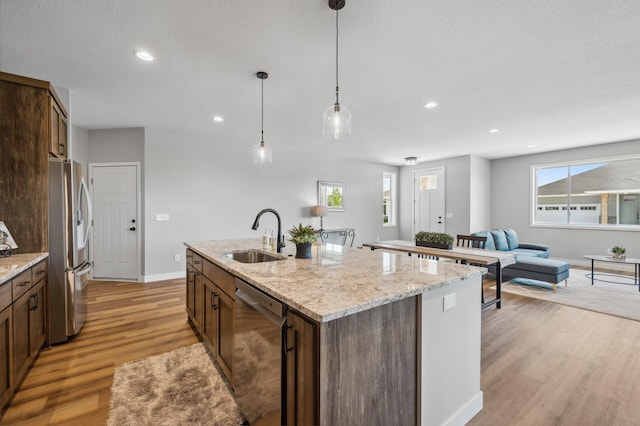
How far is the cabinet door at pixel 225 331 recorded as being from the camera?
184 cm

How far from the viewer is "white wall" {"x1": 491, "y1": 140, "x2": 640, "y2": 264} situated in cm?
570

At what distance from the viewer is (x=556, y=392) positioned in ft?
6.55

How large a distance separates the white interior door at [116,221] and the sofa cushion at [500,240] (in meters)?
6.30

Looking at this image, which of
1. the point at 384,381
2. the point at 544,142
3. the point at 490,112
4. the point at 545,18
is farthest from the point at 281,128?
the point at 544,142

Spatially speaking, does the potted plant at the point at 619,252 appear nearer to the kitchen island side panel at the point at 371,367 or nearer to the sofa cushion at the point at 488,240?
the sofa cushion at the point at 488,240

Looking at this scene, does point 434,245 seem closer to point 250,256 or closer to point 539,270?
point 539,270

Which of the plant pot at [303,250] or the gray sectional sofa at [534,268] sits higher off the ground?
the plant pot at [303,250]

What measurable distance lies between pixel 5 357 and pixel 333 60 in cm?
313

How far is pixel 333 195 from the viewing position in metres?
7.12

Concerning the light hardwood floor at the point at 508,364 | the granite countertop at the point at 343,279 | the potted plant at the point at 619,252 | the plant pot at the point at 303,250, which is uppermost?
the plant pot at the point at 303,250

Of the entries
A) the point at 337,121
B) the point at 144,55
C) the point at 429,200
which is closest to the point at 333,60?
the point at 337,121

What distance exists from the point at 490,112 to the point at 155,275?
5.69 metres

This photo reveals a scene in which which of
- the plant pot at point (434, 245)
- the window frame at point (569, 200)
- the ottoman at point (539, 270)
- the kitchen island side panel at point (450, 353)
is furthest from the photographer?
the window frame at point (569, 200)

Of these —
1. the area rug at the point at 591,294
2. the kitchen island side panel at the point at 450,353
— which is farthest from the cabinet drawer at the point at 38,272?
the area rug at the point at 591,294
